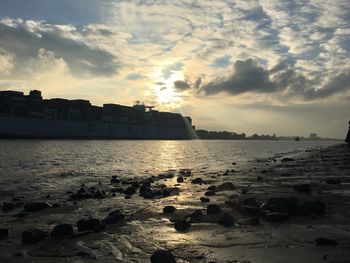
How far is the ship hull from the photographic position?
124m

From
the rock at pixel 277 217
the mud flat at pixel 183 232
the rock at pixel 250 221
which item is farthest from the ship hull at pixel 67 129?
the rock at pixel 277 217

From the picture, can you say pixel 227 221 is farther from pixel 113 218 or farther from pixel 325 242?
pixel 113 218

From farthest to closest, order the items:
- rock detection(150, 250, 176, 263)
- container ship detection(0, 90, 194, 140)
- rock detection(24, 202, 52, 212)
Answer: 1. container ship detection(0, 90, 194, 140)
2. rock detection(24, 202, 52, 212)
3. rock detection(150, 250, 176, 263)

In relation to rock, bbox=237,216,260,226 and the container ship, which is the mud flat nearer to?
rock, bbox=237,216,260,226

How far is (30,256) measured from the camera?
7.06m

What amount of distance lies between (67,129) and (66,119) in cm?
405

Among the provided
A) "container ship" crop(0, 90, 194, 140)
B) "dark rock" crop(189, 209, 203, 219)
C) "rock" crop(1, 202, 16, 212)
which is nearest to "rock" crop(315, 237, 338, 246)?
"dark rock" crop(189, 209, 203, 219)

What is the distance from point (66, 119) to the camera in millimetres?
139750

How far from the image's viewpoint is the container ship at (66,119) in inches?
4887

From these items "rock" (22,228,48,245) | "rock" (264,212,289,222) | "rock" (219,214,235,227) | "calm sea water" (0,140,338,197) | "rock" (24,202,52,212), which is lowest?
"calm sea water" (0,140,338,197)

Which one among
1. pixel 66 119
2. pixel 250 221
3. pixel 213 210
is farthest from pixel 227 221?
pixel 66 119

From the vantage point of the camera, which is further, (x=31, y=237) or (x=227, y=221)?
(x=227, y=221)

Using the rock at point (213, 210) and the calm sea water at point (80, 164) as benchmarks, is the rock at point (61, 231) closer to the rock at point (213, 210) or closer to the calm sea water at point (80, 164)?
the rock at point (213, 210)

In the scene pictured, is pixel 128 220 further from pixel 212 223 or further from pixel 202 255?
pixel 202 255
